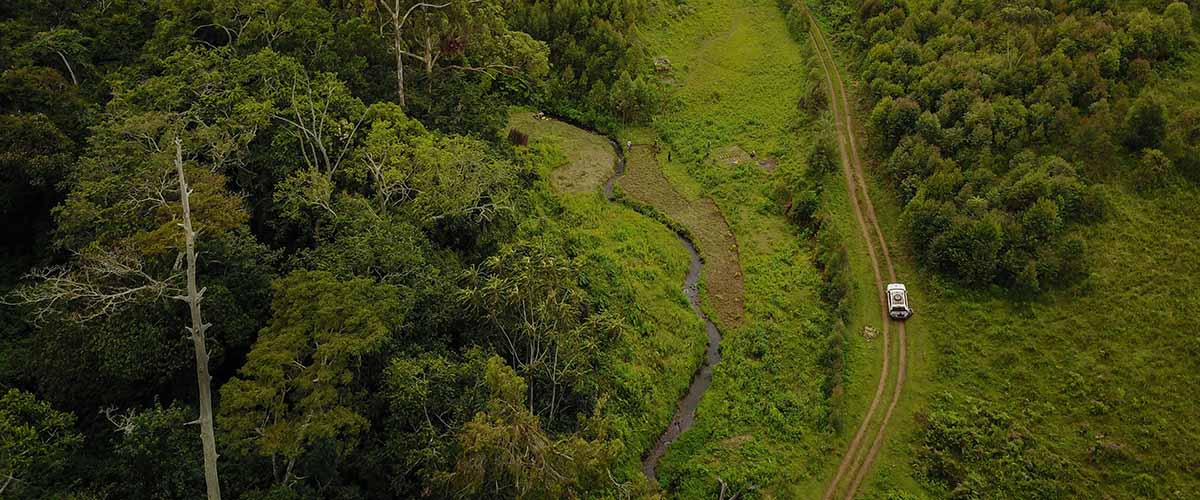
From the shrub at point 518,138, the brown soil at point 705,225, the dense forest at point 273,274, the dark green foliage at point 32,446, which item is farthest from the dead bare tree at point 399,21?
the dark green foliage at point 32,446

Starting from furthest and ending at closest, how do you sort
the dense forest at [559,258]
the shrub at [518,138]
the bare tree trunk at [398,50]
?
the shrub at [518,138] < the bare tree trunk at [398,50] < the dense forest at [559,258]

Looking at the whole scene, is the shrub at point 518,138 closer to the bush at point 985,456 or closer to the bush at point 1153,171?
the bush at point 985,456

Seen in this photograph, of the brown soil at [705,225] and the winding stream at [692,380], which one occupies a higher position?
the brown soil at [705,225]

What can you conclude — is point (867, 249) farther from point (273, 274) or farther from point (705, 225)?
point (273, 274)

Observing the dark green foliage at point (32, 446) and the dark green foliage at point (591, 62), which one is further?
the dark green foliage at point (591, 62)

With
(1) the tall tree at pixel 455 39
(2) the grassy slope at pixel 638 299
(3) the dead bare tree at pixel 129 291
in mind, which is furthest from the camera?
(1) the tall tree at pixel 455 39

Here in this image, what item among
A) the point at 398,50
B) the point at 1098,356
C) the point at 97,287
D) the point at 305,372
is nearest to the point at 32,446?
the point at 97,287
